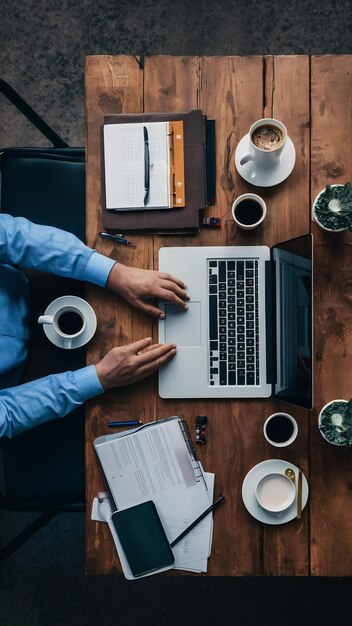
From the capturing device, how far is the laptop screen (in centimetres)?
108

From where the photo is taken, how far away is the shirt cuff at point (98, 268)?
1.23 m

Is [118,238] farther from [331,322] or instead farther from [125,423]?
[331,322]

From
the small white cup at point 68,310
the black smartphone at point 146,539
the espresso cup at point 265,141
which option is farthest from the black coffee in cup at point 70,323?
the espresso cup at point 265,141

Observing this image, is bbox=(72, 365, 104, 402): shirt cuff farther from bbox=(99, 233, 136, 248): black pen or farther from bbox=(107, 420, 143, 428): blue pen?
bbox=(99, 233, 136, 248): black pen

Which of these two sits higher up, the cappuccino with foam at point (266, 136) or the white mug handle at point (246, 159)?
the cappuccino with foam at point (266, 136)

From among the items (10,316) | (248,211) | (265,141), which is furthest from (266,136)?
(10,316)

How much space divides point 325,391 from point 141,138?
72 cm

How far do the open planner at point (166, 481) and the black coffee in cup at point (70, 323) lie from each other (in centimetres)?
29

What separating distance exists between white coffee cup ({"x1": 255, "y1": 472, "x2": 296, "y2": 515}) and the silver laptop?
7.5 inches

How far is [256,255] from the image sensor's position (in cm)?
123

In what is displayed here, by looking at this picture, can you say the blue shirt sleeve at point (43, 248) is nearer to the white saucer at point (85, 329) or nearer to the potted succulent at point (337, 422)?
the white saucer at point (85, 329)

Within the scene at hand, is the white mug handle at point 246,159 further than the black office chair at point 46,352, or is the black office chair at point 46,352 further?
the black office chair at point 46,352

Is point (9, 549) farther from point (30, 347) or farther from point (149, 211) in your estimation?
point (149, 211)

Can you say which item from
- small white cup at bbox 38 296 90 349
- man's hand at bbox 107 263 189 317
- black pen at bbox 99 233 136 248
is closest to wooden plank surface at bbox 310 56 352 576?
man's hand at bbox 107 263 189 317
